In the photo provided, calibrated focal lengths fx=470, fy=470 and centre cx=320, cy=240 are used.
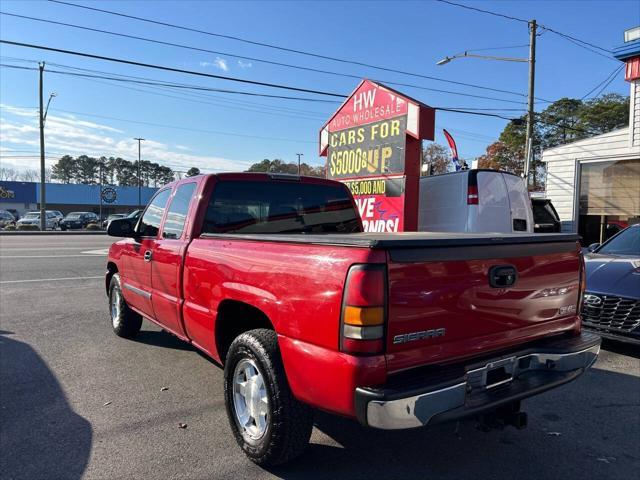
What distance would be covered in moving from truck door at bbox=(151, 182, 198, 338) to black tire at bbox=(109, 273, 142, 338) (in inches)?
53.4

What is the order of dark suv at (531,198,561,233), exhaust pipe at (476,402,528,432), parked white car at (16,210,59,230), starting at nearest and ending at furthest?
exhaust pipe at (476,402,528,432) → dark suv at (531,198,561,233) → parked white car at (16,210,59,230)

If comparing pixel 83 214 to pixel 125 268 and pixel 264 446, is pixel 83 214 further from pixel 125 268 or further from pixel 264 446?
pixel 264 446

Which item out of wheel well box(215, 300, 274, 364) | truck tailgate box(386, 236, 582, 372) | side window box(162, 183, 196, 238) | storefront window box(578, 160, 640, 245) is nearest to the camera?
truck tailgate box(386, 236, 582, 372)

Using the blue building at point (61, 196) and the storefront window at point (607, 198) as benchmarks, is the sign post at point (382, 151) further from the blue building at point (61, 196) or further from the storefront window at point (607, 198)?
the blue building at point (61, 196)

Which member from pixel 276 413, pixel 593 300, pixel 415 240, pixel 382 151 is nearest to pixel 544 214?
pixel 382 151

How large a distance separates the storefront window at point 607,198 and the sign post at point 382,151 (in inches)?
297

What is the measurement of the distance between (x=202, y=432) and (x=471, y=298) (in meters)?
2.22

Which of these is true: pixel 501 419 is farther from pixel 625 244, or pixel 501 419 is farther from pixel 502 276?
pixel 625 244

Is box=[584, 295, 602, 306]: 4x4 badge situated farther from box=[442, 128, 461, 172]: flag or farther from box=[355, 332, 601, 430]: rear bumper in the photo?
box=[442, 128, 461, 172]: flag

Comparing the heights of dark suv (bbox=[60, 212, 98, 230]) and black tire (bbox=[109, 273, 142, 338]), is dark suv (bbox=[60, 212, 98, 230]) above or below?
above

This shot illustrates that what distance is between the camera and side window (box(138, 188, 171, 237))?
486 centimetres

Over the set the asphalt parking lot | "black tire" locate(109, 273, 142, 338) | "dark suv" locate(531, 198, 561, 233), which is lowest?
the asphalt parking lot

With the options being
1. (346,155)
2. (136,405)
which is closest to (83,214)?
(346,155)

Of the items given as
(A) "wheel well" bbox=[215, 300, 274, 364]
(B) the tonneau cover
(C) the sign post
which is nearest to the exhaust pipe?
(B) the tonneau cover
